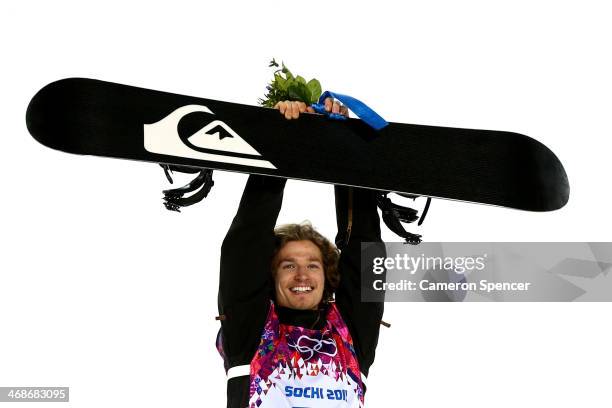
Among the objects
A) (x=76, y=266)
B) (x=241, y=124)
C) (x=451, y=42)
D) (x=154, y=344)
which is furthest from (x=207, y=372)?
(x=451, y=42)

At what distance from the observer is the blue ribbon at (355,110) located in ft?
8.89

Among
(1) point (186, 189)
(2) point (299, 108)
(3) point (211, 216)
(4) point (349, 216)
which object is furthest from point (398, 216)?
(3) point (211, 216)

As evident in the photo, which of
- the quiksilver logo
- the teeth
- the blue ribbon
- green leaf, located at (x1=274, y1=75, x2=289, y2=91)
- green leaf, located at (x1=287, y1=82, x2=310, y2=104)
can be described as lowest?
the teeth

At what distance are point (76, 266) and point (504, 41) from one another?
2.05 m

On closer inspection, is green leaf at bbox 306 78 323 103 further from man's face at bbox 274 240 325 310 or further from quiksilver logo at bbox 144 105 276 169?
man's face at bbox 274 240 325 310

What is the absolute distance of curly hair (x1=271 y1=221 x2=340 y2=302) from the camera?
2.87 meters

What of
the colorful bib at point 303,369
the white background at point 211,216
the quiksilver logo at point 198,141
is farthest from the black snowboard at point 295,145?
the white background at point 211,216

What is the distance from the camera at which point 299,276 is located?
2.77 metres

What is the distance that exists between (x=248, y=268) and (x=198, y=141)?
37cm

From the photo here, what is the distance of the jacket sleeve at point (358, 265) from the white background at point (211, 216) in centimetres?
64

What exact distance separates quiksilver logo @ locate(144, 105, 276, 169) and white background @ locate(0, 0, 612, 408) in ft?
2.76

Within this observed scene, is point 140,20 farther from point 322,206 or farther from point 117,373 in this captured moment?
point 117,373

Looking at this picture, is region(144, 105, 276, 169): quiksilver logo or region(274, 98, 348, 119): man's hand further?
region(274, 98, 348, 119): man's hand

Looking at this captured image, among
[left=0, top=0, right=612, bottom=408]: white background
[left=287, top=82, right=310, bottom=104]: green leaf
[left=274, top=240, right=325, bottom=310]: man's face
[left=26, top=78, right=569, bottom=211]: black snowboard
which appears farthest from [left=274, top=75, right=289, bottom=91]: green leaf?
[left=0, top=0, right=612, bottom=408]: white background
